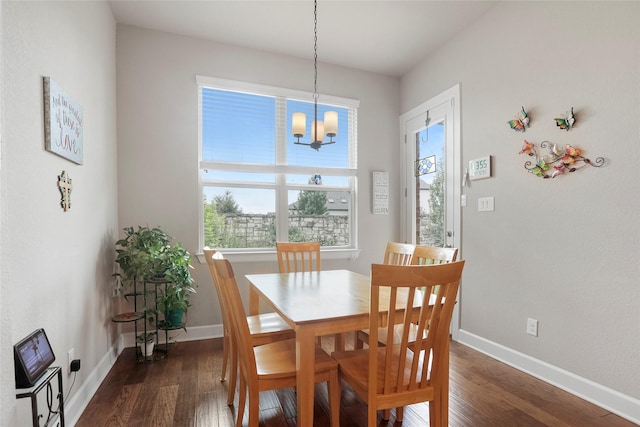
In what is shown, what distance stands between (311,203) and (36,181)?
99.4 inches

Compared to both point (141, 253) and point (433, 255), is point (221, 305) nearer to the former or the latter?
point (141, 253)

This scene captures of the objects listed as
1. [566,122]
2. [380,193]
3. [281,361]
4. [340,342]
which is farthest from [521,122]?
[281,361]

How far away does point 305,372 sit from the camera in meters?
1.43

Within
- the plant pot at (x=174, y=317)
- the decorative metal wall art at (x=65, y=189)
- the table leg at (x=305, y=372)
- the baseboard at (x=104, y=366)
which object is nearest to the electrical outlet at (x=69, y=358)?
the baseboard at (x=104, y=366)

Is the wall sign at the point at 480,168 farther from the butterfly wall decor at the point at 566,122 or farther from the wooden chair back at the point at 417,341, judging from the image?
the wooden chair back at the point at 417,341

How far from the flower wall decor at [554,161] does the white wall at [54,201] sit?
2.93 metres

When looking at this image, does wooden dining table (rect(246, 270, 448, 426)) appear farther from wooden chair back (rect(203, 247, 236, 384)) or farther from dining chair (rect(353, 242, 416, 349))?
dining chair (rect(353, 242, 416, 349))

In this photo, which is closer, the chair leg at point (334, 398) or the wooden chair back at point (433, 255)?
the chair leg at point (334, 398)

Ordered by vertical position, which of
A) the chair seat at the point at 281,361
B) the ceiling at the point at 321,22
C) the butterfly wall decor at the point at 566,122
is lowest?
the chair seat at the point at 281,361

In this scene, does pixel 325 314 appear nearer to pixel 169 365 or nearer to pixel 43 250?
pixel 43 250

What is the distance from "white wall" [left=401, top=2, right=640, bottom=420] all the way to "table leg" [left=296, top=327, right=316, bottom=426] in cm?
190

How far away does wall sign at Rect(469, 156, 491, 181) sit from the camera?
2861mm

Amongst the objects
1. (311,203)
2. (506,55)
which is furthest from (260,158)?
(506,55)

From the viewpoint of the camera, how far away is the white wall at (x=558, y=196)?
1966 mm
